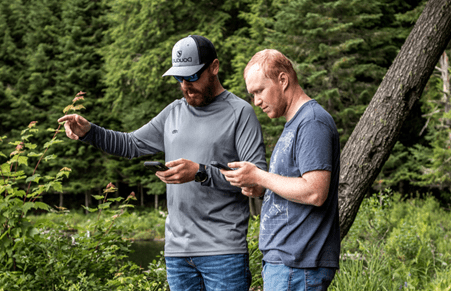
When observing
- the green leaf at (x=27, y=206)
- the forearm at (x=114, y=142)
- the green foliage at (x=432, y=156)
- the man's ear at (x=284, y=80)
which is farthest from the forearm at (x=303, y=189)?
the green foliage at (x=432, y=156)

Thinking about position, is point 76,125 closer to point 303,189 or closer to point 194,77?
point 194,77

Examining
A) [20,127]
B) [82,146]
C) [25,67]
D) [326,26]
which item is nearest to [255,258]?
[326,26]

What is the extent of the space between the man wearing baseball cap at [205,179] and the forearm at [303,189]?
0.38 meters

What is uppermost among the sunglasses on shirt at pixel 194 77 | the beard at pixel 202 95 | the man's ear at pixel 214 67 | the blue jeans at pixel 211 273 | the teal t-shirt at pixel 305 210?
the man's ear at pixel 214 67

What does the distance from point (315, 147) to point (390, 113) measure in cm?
253

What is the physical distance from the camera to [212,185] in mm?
1987

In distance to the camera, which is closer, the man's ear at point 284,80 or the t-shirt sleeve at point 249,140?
the man's ear at point 284,80

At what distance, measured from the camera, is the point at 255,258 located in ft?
12.8

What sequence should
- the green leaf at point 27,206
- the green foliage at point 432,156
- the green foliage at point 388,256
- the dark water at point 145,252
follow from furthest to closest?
1. the green foliage at point 432,156
2. the dark water at point 145,252
3. the green foliage at point 388,256
4. the green leaf at point 27,206

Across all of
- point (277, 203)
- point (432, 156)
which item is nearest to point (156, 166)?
point (277, 203)

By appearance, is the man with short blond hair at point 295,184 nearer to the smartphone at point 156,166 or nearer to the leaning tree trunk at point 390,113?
the smartphone at point 156,166

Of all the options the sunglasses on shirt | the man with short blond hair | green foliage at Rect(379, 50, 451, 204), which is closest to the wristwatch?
the man with short blond hair

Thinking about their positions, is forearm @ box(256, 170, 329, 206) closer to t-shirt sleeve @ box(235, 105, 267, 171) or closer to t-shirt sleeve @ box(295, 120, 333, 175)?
t-shirt sleeve @ box(295, 120, 333, 175)

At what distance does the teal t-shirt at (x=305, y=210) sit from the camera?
5.09 ft
